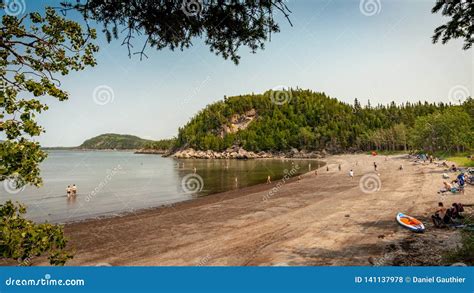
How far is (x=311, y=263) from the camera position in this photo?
41.6 ft

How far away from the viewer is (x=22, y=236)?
357cm

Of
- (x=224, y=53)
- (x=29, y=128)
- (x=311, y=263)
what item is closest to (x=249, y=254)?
(x=311, y=263)

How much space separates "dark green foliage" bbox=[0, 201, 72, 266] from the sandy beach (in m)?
10.8

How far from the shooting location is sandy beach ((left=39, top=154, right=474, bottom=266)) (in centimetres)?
1356

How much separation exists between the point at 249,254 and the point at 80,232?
50.4ft

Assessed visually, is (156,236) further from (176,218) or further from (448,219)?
(448,219)
